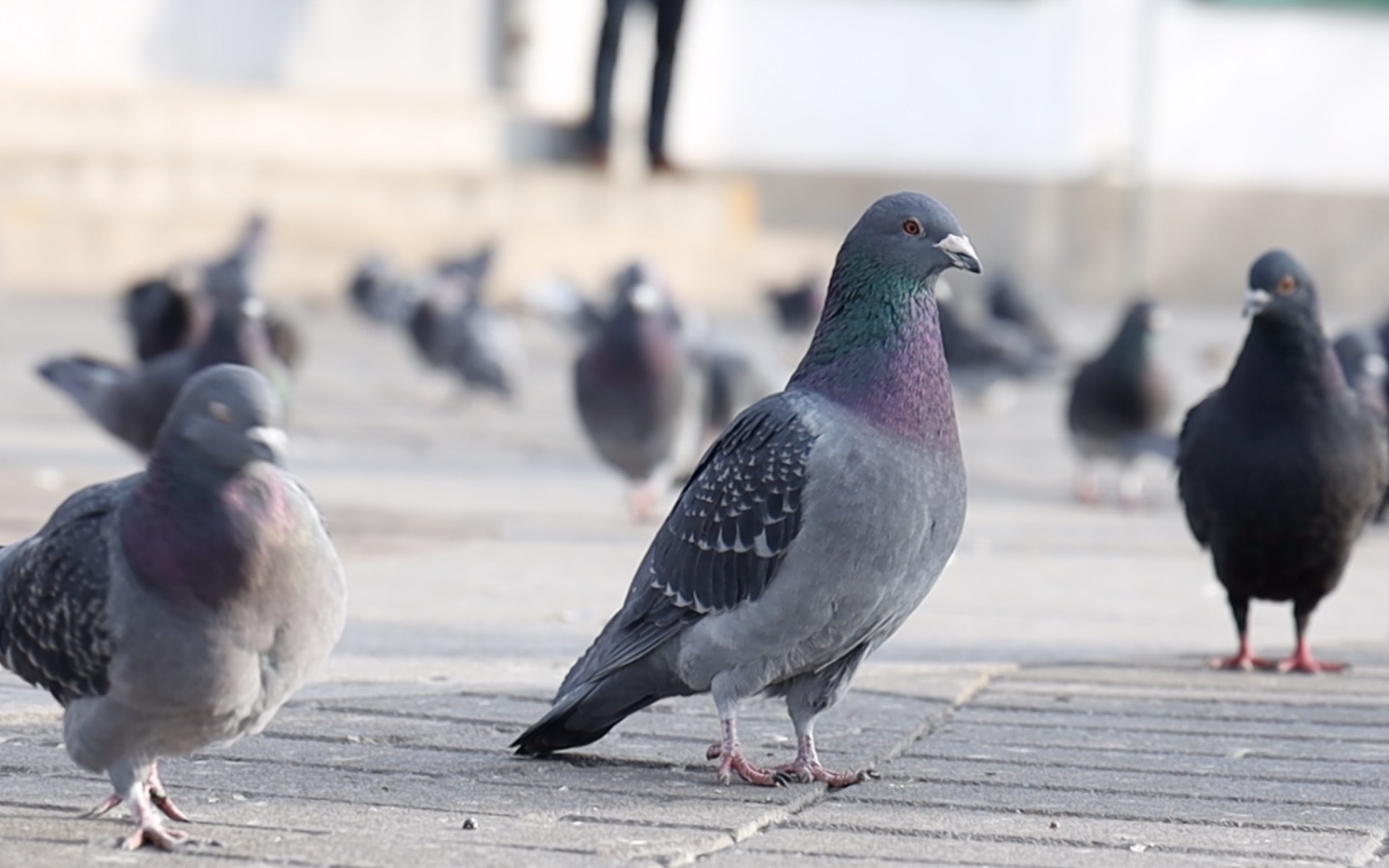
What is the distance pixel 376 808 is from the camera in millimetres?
3703

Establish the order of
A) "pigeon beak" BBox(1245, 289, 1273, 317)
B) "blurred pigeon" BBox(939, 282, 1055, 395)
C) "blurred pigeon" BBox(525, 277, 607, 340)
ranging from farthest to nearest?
"blurred pigeon" BBox(939, 282, 1055, 395)
"blurred pigeon" BBox(525, 277, 607, 340)
"pigeon beak" BBox(1245, 289, 1273, 317)

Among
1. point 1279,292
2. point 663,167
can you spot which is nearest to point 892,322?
point 1279,292

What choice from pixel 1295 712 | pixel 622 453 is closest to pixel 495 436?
pixel 622 453

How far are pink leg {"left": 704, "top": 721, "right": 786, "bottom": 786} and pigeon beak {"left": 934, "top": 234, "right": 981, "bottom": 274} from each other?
930 millimetres

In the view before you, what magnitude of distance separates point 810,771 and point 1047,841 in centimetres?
57

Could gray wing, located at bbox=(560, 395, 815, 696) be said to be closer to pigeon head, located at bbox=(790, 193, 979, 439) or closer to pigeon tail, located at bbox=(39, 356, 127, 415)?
pigeon head, located at bbox=(790, 193, 979, 439)

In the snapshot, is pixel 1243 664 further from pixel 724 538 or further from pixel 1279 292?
pixel 724 538

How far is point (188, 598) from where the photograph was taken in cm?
334

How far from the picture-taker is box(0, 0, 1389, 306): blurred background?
14.7 metres

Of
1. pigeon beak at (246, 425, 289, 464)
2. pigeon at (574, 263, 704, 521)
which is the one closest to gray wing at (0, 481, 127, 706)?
pigeon beak at (246, 425, 289, 464)

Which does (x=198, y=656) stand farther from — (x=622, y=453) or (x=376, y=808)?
(x=622, y=453)

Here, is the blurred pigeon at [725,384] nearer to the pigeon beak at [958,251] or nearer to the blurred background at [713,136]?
the pigeon beak at [958,251]

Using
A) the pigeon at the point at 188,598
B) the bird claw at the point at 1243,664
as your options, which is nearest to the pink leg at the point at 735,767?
the pigeon at the point at 188,598

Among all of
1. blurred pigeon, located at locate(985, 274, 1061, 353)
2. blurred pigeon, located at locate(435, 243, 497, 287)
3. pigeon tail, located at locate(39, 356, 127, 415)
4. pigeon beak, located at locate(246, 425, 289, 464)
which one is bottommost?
blurred pigeon, located at locate(985, 274, 1061, 353)
